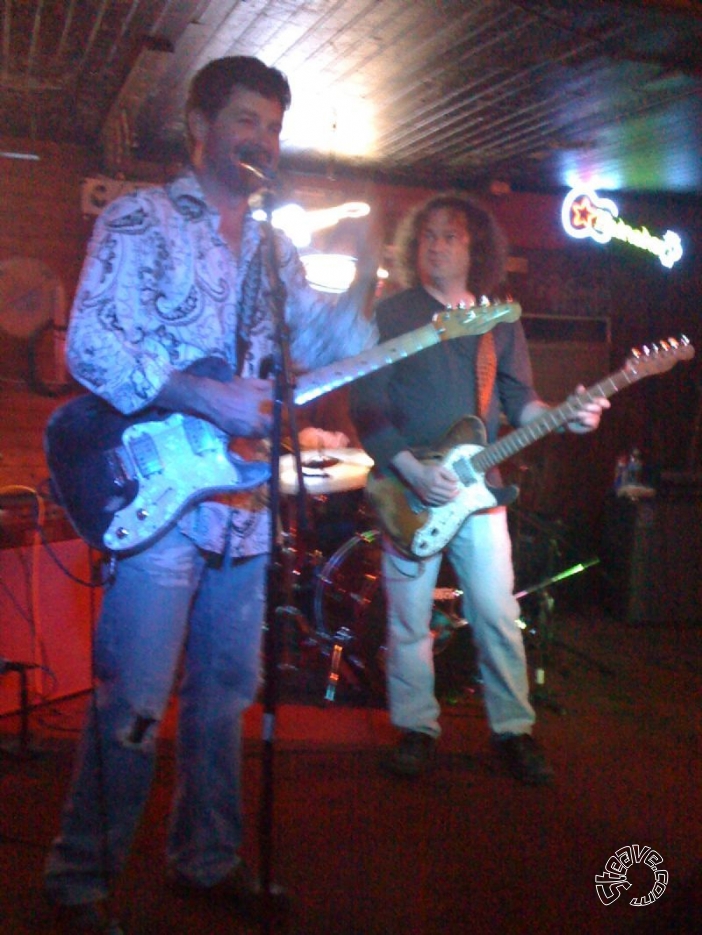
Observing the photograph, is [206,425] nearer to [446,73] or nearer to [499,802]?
[499,802]

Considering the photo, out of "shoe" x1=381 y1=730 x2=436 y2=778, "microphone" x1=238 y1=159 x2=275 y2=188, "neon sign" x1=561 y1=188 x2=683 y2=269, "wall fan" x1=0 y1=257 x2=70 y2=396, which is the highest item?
"neon sign" x1=561 y1=188 x2=683 y2=269

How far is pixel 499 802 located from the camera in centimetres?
322

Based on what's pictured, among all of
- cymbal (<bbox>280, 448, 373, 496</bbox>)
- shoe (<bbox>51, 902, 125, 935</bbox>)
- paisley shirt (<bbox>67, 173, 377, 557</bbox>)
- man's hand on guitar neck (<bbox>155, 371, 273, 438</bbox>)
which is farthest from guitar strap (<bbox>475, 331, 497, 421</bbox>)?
shoe (<bbox>51, 902, 125, 935</bbox>)

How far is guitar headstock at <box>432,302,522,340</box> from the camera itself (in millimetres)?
2543

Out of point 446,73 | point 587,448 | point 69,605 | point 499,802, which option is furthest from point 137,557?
point 587,448

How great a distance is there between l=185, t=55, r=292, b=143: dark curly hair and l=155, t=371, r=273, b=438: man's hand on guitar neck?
2.27 feet

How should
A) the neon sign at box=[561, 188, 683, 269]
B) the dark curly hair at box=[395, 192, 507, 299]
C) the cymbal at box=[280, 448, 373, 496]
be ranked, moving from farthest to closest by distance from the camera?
the neon sign at box=[561, 188, 683, 269]
the cymbal at box=[280, 448, 373, 496]
the dark curly hair at box=[395, 192, 507, 299]

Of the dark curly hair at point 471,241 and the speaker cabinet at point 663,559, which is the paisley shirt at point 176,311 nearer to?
the dark curly hair at point 471,241

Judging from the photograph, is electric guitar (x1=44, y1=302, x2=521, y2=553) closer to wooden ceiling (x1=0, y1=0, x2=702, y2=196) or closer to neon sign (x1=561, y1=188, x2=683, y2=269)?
wooden ceiling (x1=0, y1=0, x2=702, y2=196)

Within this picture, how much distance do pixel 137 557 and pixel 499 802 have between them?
1829 mm

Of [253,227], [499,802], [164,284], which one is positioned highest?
[253,227]

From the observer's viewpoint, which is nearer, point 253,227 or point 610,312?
point 253,227

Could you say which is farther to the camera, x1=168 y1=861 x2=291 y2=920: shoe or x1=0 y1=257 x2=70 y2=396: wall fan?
x1=0 y1=257 x2=70 y2=396: wall fan

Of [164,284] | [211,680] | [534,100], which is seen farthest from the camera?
[534,100]
